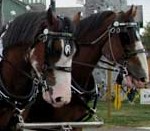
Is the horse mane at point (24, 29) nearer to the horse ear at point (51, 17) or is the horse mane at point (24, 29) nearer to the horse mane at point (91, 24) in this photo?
the horse ear at point (51, 17)

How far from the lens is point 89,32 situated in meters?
7.99

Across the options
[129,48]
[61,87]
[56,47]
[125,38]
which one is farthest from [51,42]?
[125,38]

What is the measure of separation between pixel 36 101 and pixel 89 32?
1.73 metres

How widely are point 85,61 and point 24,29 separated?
1.68m

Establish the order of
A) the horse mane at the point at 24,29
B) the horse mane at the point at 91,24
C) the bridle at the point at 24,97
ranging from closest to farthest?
the bridle at the point at 24,97
the horse mane at the point at 24,29
the horse mane at the point at 91,24

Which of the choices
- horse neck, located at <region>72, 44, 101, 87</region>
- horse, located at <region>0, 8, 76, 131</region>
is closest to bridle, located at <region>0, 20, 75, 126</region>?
horse, located at <region>0, 8, 76, 131</region>

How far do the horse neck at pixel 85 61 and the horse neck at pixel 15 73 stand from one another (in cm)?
144

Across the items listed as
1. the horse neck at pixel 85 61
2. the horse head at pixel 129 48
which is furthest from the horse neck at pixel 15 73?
the horse head at pixel 129 48

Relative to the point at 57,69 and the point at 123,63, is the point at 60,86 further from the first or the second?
the point at 123,63

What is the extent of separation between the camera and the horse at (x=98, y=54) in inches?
289

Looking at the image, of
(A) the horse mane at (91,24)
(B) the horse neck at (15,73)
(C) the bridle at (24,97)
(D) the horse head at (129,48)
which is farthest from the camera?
(A) the horse mane at (91,24)

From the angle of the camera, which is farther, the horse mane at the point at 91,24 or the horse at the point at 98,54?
the horse mane at the point at 91,24

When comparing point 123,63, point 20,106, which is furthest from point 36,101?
point 123,63

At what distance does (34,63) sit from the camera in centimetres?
585
